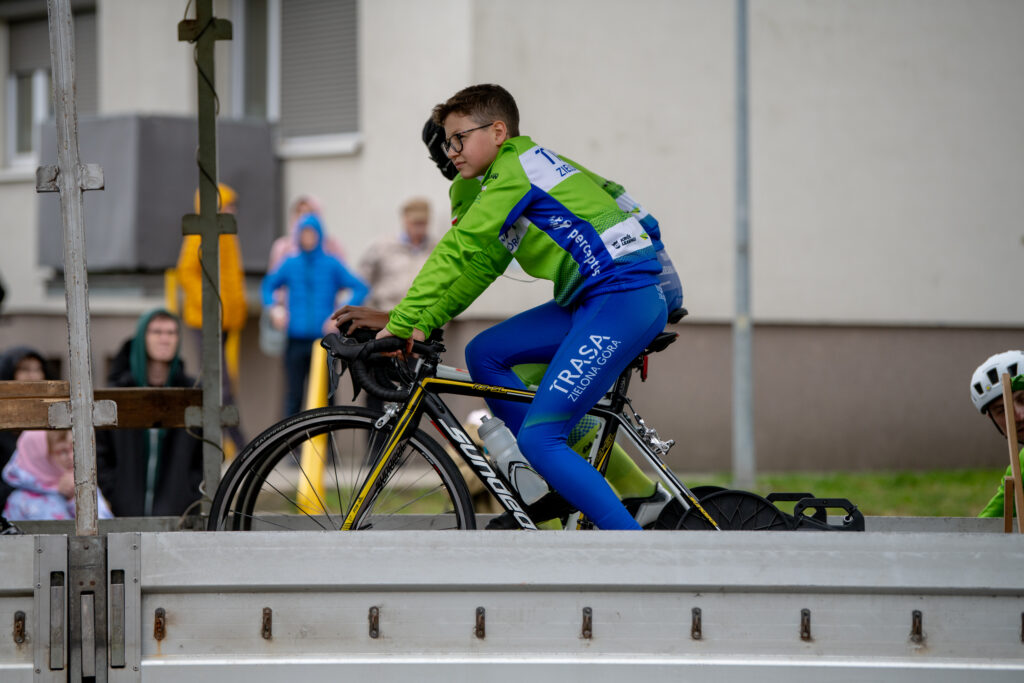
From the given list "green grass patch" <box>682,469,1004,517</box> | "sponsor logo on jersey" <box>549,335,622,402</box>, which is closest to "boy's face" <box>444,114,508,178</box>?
"sponsor logo on jersey" <box>549,335,622,402</box>

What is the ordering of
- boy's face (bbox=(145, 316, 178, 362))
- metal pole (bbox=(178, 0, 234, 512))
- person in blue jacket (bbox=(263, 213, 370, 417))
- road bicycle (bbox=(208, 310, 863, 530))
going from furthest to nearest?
person in blue jacket (bbox=(263, 213, 370, 417)) → boy's face (bbox=(145, 316, 178, 362)) → metal pole (bbox=(178, 0, 234, 512)) → road bicycle (bbox=(208, 310, 863, 530))

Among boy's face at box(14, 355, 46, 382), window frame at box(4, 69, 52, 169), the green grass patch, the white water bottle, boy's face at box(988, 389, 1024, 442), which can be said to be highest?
window frame at box(4, 69, 52, 169)

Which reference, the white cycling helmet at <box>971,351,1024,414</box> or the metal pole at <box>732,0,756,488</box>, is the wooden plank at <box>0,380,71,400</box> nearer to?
the white cycling helmet at <box>971,351,1024,414</box>

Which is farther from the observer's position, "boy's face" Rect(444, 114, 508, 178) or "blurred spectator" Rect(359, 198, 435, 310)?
"blurred spectator" Rect(359, 198, 435, 310)

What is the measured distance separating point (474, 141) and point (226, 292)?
7.07m

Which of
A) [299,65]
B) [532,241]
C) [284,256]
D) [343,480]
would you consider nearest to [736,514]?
[532,241]

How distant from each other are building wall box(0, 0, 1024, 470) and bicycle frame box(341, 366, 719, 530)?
21.8ft

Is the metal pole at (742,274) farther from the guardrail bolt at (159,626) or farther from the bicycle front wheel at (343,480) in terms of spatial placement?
the guardrail bolt at (159,626)

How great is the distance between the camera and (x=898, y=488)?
9.71 metres

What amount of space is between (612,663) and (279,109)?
9.98 m

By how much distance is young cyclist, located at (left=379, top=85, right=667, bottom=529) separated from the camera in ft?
13.0

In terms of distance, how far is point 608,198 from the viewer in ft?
13.5

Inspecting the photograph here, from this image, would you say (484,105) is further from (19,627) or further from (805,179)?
(805,179)

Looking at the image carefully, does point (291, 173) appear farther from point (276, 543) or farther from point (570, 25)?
point (276, 543)
